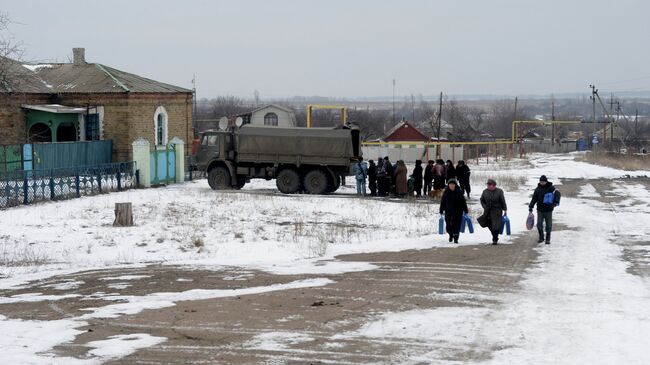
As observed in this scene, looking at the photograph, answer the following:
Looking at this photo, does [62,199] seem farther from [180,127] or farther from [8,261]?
[180,127]

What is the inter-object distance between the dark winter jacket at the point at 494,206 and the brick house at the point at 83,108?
24.8 m

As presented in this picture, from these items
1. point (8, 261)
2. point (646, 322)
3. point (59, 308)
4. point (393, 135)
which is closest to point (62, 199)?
point (8, 261)

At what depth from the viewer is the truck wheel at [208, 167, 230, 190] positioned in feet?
116

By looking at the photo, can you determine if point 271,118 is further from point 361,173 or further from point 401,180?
point 401,180

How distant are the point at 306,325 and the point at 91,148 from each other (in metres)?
29.6

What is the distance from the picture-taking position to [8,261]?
1822 cm

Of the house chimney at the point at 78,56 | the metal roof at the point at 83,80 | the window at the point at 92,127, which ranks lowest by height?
the window at the point at 92,127

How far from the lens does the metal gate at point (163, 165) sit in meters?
35.7

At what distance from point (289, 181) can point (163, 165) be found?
5553 mm

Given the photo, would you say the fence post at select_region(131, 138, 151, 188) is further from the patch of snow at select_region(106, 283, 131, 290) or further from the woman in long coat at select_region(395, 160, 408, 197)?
the patch of snow at select_region(106, 283, 131, 290)

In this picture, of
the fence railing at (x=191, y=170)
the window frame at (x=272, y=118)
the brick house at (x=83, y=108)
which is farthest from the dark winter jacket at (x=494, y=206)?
the window frame at (x=272, y=118)

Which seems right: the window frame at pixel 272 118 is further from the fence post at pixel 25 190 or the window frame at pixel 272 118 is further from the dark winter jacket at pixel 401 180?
the fence post at pixel 25 190

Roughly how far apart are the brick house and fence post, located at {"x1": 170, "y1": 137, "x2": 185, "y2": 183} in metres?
4.23

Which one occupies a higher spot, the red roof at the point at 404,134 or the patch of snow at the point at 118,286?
the red roof at the point at 404,134
